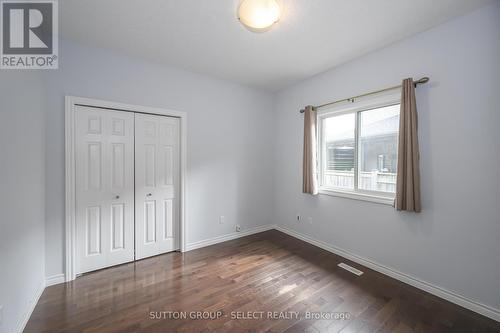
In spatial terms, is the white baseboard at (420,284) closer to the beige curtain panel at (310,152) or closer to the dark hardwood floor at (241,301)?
→ the dark hardwood floor at (241,301)

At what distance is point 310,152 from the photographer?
3242mm

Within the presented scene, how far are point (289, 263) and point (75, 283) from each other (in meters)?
2.48

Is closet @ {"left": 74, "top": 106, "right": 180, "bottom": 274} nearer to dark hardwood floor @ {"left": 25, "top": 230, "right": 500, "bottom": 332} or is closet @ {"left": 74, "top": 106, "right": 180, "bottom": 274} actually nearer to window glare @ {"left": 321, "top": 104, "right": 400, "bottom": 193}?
dark hardwood floor @ {"left": 25, "top": 230, "right": 500, "bottom": 332}

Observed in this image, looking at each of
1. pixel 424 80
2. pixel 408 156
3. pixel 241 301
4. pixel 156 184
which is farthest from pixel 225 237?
pixel 424 80

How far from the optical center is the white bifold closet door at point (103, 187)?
94.2 inches

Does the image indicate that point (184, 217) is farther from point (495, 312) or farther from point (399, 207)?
point (495, 312)

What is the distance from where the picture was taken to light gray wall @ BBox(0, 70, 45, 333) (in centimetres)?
138

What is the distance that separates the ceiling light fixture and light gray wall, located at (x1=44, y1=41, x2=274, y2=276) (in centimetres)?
168

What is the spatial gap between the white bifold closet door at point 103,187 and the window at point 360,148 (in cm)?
282

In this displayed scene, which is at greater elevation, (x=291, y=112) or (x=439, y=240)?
(x=291, y=112)

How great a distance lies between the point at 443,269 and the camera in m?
2.05

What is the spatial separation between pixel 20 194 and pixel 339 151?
353cm

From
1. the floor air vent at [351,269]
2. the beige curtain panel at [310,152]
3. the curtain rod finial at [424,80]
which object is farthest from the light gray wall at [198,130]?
the curtain rod finial at [424,80]

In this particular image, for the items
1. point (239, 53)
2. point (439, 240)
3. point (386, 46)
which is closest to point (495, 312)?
point (439, 240)
